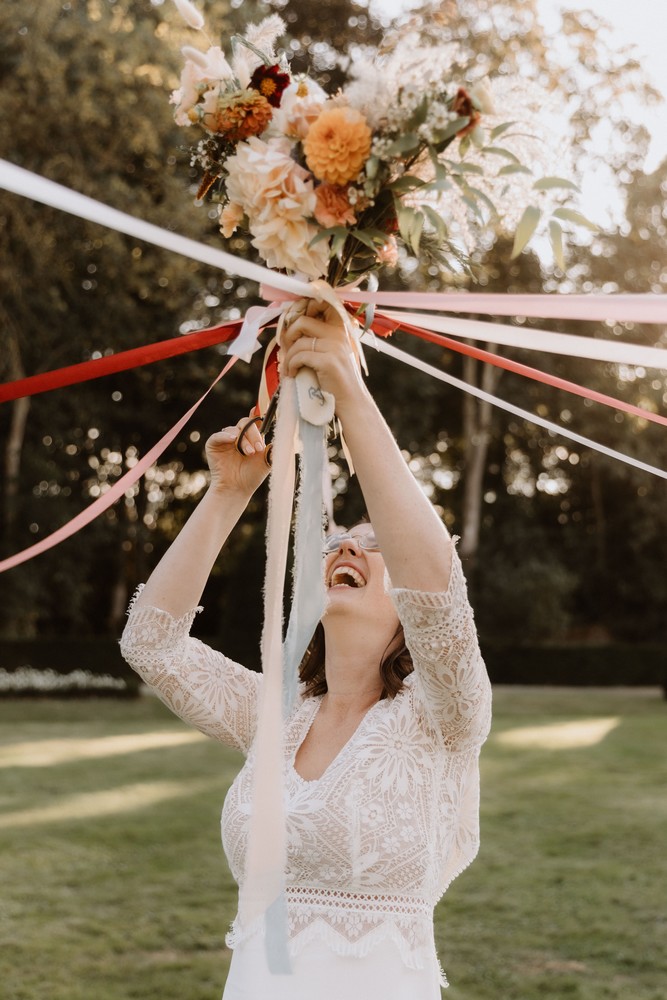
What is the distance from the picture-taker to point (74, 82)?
15.5 metres

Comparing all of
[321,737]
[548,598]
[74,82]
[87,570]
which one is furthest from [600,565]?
[321,737]

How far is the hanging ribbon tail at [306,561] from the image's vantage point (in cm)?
201

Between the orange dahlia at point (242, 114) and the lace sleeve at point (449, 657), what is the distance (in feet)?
2.84

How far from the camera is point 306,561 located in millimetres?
2053

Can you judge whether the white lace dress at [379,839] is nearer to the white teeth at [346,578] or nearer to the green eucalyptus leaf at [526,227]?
the white teeth at [346,578]

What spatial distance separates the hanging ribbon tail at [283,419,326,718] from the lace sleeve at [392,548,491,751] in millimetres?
154

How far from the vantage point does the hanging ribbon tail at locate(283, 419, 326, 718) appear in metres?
2.01

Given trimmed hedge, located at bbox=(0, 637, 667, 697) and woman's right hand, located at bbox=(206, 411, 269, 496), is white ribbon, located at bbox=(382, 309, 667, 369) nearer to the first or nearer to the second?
woman's right hand, located at bbox=(206, 411, 269, 496)

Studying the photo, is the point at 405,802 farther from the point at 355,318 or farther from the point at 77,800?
the point at 77,800

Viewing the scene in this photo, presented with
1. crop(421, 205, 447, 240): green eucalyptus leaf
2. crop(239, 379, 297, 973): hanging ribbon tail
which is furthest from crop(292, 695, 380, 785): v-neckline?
crop(421, 205, 447, 240): green eucalyptus leaf

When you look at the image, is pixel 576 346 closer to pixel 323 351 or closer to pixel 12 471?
pixel 323 351

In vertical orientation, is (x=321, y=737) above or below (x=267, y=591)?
below

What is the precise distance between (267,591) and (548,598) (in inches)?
871

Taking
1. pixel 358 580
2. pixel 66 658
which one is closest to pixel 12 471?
pixel 66 658
